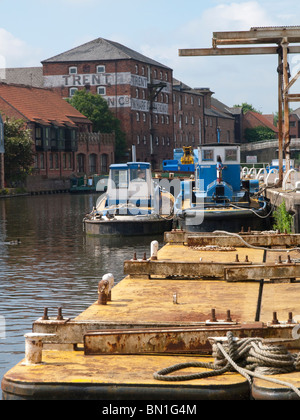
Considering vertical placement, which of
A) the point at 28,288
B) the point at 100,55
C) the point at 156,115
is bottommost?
the point at 28,288

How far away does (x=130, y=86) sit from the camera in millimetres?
95438

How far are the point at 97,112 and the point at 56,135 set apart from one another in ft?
38.3

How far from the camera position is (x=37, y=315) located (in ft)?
43.6

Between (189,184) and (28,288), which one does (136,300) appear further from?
(189,184)

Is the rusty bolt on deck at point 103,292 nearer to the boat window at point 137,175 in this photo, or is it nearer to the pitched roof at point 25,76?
the boat window at point 137,175

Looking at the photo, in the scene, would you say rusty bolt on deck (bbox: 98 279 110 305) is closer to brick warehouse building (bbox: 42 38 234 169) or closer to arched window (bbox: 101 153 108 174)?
arched window (bbox: 101 153 108 174)

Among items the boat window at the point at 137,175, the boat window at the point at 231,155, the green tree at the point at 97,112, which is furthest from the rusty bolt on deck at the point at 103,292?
the green tree at the point at 97,112

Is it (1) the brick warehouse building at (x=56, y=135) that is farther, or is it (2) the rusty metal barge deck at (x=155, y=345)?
(1) the brick warehouse building at (x=56, y=135)

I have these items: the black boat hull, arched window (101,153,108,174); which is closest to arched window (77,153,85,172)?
arched window (101,153,108,174)

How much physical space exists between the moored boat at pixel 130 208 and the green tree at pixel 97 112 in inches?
2378

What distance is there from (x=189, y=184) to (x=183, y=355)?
23112 millimetres

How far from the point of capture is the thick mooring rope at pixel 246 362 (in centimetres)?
682

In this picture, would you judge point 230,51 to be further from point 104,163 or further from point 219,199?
point 104,163

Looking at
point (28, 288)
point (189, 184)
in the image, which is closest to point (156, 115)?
point (189, 184)
